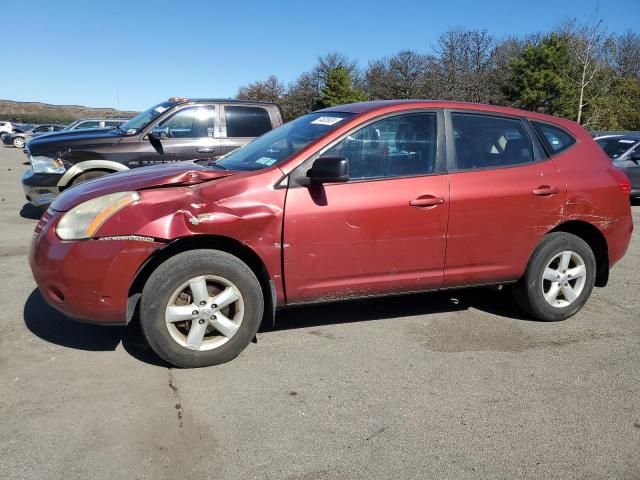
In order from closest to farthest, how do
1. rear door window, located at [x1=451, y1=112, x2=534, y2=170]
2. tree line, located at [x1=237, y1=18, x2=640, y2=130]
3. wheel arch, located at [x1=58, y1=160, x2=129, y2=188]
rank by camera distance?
rear door window, located at [x1=451, y1=112, x2=534, y2=170] < wheel arch, located at [x1=58, y1=160, x2=129, y2=188] < tree line, located at [x1=237, y1=18, x2=640, y2=130]

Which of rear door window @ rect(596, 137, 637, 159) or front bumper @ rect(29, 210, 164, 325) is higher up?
rear door window @ rect(596, 137, 637, 159)

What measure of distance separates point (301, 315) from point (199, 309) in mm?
1281

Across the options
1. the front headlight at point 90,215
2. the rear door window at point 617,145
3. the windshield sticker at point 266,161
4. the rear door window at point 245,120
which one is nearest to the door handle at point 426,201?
the windshield sticker at point 266,161

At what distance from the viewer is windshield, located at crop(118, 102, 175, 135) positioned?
7.63 m

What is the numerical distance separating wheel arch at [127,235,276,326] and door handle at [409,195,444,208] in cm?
118

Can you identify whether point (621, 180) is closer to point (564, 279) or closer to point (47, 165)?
point (564, 279)

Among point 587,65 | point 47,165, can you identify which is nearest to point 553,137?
point 47,165

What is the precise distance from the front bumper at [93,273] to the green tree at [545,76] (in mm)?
42285

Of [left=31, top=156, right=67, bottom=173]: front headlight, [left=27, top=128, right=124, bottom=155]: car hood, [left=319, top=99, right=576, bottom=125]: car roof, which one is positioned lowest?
[left=31, top=156, right=67, bottom=173]: front headlight

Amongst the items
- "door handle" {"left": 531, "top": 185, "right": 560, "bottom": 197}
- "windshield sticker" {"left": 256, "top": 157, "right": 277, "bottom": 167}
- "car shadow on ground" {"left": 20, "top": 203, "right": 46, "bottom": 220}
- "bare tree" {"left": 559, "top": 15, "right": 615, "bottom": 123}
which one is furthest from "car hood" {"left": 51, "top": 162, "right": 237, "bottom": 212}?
"bare tree" {"left": 559, "top": 15, "right": 615, "bottom": 123}

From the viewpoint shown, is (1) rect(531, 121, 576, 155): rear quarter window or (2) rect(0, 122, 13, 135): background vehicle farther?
(2) rect(0, 122, 13, 135): background vehicle

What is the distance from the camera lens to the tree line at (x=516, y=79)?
37.9 m

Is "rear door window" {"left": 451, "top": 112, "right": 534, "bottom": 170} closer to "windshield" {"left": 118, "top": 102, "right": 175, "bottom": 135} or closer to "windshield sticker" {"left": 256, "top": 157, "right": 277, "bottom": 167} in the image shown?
"windshield sticker" {"left": 256, "top": 157, "right": 277, "bottom": 167}

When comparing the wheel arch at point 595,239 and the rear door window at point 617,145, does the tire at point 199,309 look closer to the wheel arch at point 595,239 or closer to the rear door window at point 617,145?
the wheel arch at point 595,239
